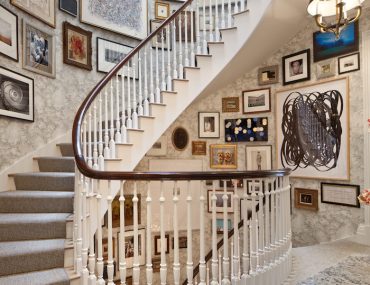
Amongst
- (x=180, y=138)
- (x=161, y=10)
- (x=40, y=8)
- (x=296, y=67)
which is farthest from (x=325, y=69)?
(x=40, y=8)

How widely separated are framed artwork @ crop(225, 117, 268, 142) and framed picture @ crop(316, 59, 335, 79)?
37.6 inches

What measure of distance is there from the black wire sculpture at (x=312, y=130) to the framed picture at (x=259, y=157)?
0.22 m

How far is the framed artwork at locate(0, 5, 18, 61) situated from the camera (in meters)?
3.09

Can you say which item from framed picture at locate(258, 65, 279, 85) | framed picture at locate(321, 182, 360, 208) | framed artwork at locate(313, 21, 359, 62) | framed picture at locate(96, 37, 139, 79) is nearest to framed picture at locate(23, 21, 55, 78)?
framed picture at locate(96, 37, 139, 79)

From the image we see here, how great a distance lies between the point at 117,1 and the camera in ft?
15.3

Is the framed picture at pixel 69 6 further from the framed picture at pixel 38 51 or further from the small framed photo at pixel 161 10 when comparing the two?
the small framed photo at pixel 161 10

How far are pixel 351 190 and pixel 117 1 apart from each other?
4382 mm

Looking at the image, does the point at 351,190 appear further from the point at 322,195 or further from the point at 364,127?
the point at 364,127

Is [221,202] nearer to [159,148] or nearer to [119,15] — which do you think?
[159,148]

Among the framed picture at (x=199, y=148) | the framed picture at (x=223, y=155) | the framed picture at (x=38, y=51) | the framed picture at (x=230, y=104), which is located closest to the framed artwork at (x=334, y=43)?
the framed picture at (x=230, y=104)

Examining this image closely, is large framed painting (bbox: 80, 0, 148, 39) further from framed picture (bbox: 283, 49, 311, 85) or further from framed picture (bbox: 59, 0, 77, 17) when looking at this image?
framed picture (bbox: 283, 49, 311, 85)

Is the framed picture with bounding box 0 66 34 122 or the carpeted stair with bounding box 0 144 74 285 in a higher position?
the framed picture with bounding box 0 66 34 122

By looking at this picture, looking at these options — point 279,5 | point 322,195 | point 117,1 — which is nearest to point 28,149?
point 117,1

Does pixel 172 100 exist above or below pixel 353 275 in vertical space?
above
